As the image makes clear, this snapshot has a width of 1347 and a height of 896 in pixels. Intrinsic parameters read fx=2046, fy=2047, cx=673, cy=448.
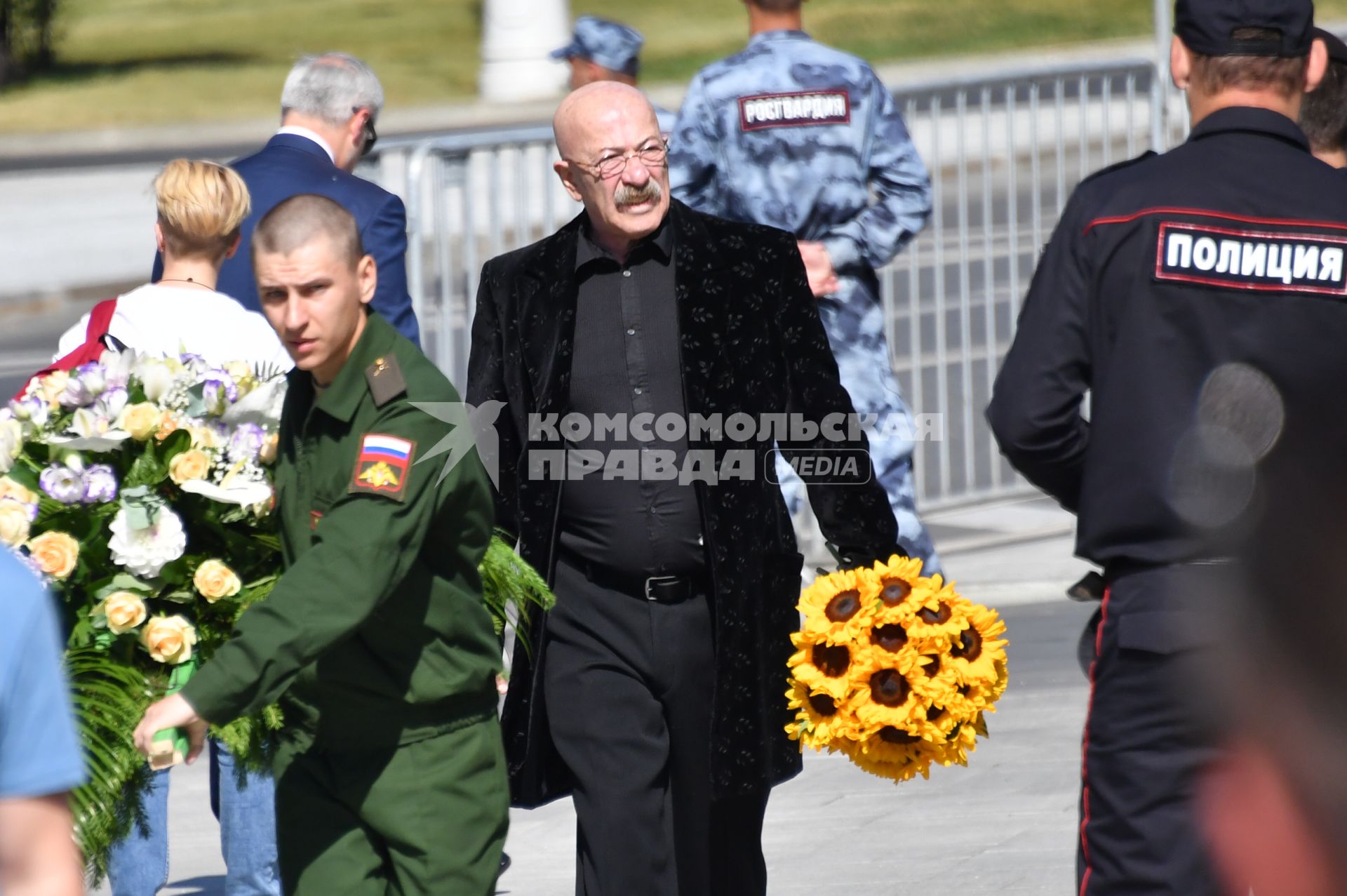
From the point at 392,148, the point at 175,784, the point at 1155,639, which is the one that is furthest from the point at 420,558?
the point at 392,148

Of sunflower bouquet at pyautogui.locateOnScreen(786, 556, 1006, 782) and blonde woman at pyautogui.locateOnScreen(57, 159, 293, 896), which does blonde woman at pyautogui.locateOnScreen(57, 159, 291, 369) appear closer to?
blonde woman at pyautogui.locateOnScreen(57, 159, 293, 896)

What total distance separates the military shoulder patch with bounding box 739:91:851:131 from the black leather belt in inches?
106

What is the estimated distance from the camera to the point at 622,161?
4.29m

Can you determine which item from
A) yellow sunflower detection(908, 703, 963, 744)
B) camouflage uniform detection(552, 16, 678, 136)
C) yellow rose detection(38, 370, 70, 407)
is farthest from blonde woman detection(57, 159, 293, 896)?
camouflage uniform detection(552, 16, 678, 136)

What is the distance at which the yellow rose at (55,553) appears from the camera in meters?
3.72

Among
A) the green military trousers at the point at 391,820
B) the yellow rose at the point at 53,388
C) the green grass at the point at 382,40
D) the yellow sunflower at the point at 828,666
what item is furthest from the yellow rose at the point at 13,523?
the green grass at the point at 382,40

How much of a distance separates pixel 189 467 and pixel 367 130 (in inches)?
84.9

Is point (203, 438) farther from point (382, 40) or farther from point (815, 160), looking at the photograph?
point (382, 40)

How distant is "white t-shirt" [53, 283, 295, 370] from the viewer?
4.62m

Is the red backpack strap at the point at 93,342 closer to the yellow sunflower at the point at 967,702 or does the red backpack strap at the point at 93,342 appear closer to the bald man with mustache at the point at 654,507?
the bald man with mustache at the point at 654,507

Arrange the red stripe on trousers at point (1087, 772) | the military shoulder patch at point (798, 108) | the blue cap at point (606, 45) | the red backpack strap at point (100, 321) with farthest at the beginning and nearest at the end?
the blue cap at point (606, 45)
the military shoulder patch at point (798, 108)
the red backpack strap at point (100, 321)
the red stripe on trousers at point (1087, 772)

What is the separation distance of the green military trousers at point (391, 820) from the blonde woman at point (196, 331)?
34.4 inches

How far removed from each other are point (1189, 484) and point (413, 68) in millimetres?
34473

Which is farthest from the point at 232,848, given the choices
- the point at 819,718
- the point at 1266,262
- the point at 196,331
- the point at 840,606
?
the point at 1266,262
